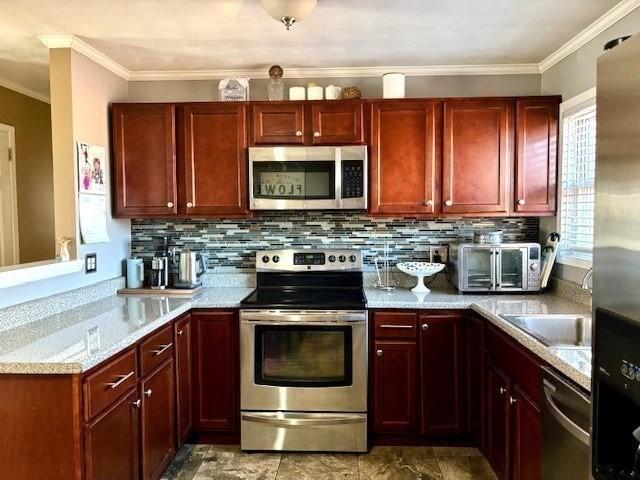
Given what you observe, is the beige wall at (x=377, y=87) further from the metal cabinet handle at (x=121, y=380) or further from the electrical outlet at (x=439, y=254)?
the metal cabinet handle at (x=121, y=380)

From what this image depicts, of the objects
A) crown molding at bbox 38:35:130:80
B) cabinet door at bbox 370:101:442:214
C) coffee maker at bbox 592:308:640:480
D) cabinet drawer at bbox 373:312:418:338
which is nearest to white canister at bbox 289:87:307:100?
cabinet door at bbox 370:101:442:214

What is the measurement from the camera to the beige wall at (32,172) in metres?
3.78

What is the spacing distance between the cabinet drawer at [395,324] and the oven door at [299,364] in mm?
116

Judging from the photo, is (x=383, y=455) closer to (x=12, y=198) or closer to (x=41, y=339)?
(x=41, y=339)

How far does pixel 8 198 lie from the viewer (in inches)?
146

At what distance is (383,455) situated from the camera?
2.80 m

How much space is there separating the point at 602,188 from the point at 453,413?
2.10m

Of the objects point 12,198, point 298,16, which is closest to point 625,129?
point 298,16

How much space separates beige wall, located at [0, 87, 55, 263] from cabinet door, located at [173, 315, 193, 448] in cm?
198

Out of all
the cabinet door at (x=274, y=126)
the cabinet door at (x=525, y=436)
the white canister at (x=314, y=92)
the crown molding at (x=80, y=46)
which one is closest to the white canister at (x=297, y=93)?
the white canister at (x=314, y=92)

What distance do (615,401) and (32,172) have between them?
14.0 feet

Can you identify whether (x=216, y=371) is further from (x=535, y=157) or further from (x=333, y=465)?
(x=535, y=157)

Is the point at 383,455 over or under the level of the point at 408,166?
under

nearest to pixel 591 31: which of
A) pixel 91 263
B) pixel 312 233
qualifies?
pixel 312 233
